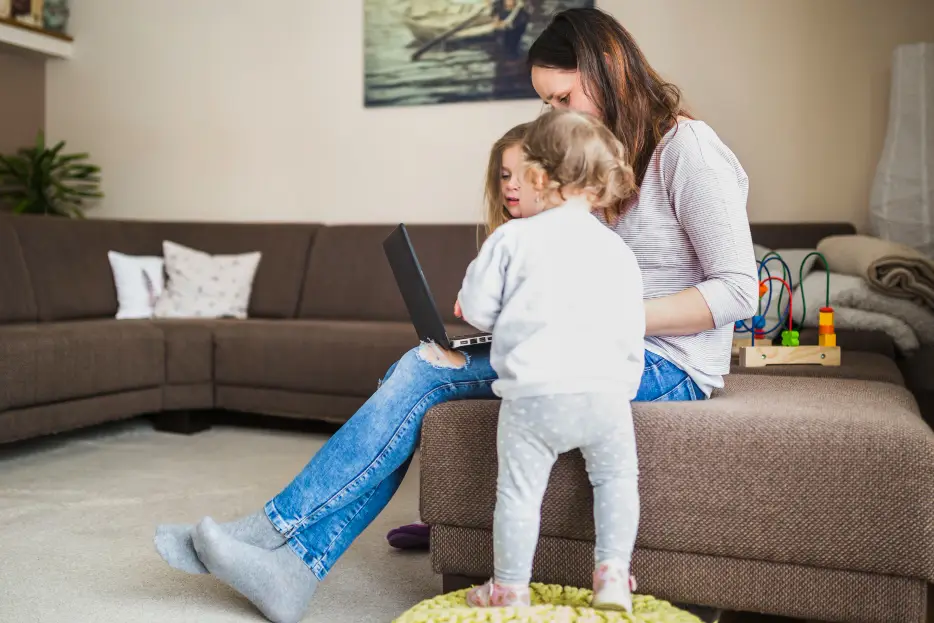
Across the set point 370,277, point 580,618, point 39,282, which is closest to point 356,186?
point 370,277

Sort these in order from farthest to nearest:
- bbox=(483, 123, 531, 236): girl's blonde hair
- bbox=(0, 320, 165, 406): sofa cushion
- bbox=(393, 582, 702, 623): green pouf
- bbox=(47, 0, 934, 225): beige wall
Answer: bbox=(47, 0, 934, 225): beige wall
bbox=(0, 320, 165, 406): sofa cushion
bbox=(483, 123, 531, 236): girl's blonde hair
bbox=(393, 582, 702, 623): green pouf

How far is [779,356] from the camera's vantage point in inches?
92.0

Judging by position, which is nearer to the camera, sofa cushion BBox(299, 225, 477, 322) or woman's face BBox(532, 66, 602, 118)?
woman's face BBox(532, 66, 602, 118)

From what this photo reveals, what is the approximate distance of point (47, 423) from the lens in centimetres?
289

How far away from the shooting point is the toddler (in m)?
1.34

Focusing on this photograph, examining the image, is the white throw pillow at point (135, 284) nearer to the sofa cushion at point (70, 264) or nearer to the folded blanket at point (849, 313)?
the sofa cushion at point (70, 264)

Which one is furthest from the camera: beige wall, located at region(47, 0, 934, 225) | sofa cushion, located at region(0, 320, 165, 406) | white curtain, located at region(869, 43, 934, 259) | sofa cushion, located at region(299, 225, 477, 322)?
sofa cushion, located at region(299, 225, 477, 322)

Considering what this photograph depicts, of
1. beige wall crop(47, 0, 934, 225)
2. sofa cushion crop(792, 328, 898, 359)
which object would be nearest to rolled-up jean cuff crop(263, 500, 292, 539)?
sofa cushion crop(792, 328, 898, 359)

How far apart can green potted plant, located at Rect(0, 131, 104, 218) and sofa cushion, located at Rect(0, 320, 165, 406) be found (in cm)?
179

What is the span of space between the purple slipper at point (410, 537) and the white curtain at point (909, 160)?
2.14 meters

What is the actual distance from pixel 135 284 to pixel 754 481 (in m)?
3.13

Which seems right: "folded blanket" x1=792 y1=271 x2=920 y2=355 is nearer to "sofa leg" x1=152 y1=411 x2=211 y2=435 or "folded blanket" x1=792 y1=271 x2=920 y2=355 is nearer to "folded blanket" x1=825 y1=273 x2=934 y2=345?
"folded blanket" x1=825 y1=273 x2=934 y2=345

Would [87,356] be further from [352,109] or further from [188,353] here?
[352,109]

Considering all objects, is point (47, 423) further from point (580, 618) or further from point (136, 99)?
point (136, 99)
